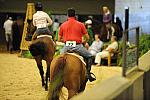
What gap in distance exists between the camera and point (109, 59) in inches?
622

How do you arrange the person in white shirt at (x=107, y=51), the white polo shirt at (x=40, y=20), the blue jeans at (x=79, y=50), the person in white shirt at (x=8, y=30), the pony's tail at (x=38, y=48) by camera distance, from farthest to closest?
1. the person in white shirt at (x=8, y=30)
2. the person in white shirt at (x=107, y=51)
3. the white polo shirt at (x=40, y=20)
4. the pony's tail at (x=38, y=48)
5. the blue jeans at (x=79, y=50)

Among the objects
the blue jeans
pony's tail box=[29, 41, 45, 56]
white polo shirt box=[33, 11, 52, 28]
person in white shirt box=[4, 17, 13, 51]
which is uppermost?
white polo shirt box=[33, 11, 52, 28]

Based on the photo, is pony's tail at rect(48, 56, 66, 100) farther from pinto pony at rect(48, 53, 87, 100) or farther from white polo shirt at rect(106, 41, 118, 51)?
white polo shirt at rect(106, 41, 118, 51)

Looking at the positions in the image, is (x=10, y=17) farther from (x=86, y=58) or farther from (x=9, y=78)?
(x=86, y=58)

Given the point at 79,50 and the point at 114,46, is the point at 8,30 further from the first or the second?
the point at 79,50

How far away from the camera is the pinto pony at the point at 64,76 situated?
7035mm

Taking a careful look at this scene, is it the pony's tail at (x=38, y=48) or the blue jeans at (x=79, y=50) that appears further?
the pony's tail at (x=38, y=48)

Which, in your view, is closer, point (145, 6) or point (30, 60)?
point (30, 60)

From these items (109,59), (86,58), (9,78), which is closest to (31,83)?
(9,78)

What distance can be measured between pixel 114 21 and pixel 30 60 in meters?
4.91

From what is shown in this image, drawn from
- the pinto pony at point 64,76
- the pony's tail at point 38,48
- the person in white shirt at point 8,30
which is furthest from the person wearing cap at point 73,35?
the person in white shirt at point 8,30

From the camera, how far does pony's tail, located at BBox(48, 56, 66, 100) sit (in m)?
7.01

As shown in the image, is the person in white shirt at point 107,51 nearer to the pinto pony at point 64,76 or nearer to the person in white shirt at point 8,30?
the person in white shirt at point 8,30

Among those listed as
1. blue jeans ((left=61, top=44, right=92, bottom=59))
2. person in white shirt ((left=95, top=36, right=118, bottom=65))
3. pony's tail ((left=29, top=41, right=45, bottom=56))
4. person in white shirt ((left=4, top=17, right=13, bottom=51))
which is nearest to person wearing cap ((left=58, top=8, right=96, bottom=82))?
blue jeans ((left=61, top=44, right=92, bottom=59))
